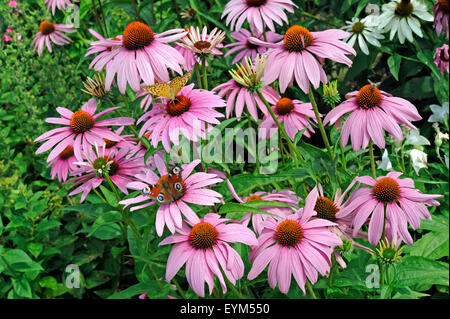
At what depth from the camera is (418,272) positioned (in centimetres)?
115

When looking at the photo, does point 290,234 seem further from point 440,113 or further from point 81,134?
point 440,113

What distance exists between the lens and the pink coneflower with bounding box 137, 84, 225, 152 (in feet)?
3.60

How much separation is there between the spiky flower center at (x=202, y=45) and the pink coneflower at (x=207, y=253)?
538mm

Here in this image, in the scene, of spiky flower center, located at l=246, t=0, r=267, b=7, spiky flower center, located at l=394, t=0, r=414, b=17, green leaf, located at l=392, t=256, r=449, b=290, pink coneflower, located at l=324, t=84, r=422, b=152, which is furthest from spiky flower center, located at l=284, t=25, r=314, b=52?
spiky flower center, located at l=394, t=0, r=414, b=17

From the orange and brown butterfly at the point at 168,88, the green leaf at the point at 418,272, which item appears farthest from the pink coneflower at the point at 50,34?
the green leaf at the point at 418,272

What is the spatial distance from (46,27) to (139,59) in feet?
4.40

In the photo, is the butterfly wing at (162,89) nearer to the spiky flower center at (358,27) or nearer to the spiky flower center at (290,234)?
the spiky flower center at (290,234)

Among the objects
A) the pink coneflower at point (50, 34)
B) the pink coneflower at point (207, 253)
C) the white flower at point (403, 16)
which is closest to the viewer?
the pink coneflower at point (207, 253)

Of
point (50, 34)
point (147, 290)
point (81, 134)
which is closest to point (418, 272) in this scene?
point (147, 290)

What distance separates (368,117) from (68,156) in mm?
895

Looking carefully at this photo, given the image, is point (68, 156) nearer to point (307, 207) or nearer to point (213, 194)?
point (213, 194)

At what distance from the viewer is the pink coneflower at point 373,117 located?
1.11 metres

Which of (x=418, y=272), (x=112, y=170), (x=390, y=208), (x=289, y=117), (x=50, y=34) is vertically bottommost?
(x=418, y=272)
